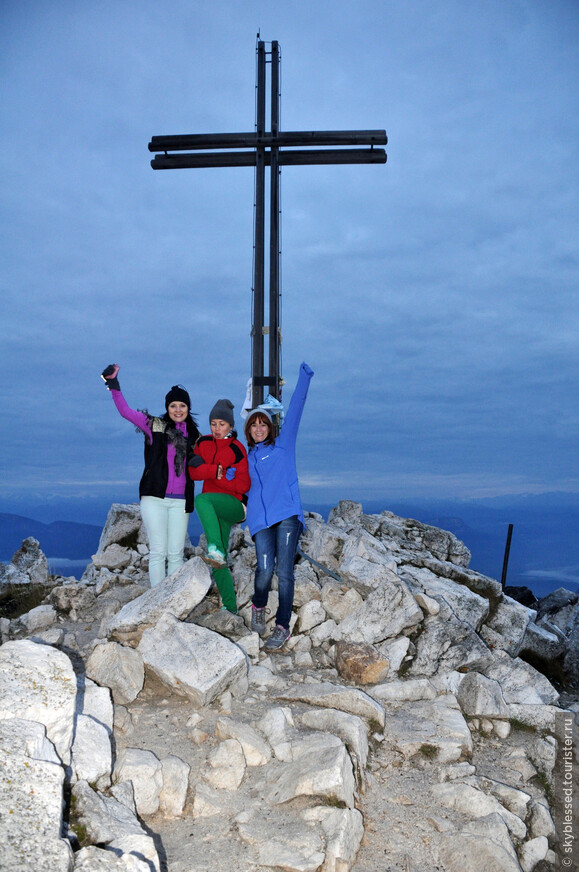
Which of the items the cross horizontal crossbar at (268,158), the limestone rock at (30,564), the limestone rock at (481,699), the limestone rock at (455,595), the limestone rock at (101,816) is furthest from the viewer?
the limestone rock at (30,564)

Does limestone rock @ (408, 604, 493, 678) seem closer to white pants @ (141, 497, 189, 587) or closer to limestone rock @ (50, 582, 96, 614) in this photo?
white pants @ (141, 497, 189, 587)

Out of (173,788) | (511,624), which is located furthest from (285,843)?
(511,624)

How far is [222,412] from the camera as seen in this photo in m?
7.07

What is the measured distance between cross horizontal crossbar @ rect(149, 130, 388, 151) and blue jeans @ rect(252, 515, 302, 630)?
689cm

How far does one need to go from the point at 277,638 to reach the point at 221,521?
1585 mm

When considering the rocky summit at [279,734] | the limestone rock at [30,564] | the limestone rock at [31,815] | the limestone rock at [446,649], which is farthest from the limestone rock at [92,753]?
the limestone rock at [30,564]

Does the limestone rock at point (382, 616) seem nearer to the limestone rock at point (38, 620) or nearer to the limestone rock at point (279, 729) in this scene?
the limestone rock at point (279, 729)

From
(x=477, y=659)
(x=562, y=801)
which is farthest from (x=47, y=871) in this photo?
(x=477, y=659)

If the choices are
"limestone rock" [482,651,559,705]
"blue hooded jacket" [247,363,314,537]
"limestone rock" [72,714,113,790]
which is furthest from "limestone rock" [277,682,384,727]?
"limestone rock" [482,651,559,705]

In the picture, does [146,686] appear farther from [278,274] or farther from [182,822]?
[278,274]

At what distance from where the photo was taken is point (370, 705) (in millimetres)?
5574

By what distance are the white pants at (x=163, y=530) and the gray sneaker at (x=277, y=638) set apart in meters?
1.46

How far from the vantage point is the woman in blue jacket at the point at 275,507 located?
6867mm

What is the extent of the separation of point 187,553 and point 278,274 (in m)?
5.05
